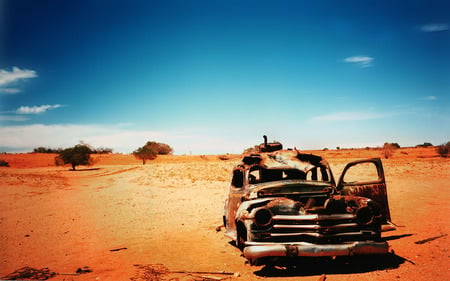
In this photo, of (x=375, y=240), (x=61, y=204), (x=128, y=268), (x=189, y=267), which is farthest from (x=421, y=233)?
(x=61, y=204)

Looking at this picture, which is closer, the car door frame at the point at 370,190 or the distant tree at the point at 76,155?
the car door frame at the point at 370,190

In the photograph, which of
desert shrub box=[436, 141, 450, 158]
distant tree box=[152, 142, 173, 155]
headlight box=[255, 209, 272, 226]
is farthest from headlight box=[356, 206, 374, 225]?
distant tree box=[152, 142, 173, 155]

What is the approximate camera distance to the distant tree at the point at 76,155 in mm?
35188

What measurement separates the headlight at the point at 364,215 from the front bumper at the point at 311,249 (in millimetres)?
342

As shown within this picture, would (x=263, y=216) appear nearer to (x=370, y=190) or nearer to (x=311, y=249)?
(x=311, y=249)

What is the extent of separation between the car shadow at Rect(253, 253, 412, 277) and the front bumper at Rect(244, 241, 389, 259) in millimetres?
423

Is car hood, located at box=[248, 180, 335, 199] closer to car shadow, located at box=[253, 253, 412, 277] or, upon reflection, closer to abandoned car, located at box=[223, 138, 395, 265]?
abandoned car, located at box=[223, 138, 395, 265]

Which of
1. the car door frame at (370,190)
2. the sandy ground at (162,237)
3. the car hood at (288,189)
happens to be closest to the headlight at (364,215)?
the sandy ground at (162,237)

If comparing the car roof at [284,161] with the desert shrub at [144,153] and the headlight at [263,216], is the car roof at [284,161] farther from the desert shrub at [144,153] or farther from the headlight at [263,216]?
the desert shrub at [144,153]

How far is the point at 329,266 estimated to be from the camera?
5031 mm

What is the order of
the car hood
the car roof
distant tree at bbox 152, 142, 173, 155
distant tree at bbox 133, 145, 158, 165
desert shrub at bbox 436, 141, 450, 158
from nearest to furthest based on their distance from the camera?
the car hood → the car roof → desert shrub at bbox 436, 141, 450, 158 → distant tree at bbox 133, 145, 158, 165 → distant tree at bbox 152, 142, 173, 155

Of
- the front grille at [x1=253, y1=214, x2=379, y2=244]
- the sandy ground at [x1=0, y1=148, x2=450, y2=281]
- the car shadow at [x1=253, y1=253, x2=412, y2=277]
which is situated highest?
the front grille at [x1=253, y1=214, x2=379, y2=244]

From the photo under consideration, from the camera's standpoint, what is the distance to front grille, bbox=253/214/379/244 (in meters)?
4.67

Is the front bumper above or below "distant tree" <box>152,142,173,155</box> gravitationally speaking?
below
